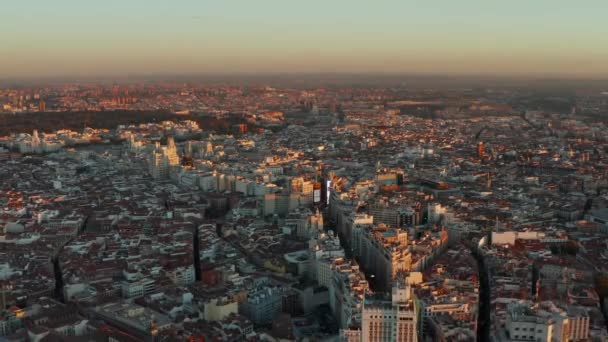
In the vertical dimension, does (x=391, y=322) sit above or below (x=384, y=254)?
above

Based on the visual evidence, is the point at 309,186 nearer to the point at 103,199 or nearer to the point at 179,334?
the point at 103,199

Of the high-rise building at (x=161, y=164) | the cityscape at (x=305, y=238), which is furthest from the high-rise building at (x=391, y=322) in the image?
the high-rise building at (x=161, y=164)

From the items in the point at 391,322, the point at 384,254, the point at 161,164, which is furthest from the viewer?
the point at 161,164

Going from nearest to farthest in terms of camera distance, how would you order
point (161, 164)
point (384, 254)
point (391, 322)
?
1. point (391, 322)
2. point (384, 254)
3. point (161, 164)

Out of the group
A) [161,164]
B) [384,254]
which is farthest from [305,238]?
[161,164]

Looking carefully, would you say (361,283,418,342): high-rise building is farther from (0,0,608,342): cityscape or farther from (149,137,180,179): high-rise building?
(149,137,180,179): high-rise building

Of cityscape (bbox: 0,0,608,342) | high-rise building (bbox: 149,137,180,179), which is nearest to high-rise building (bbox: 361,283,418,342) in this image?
cityscape (bbox: 0,0,608,342)

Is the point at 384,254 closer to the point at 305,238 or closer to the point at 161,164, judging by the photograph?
the point at 305,238

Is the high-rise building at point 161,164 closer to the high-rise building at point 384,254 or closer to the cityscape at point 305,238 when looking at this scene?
the cityscape at point 305,238

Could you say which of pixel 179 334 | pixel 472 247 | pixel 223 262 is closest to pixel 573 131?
pixel 472 247
